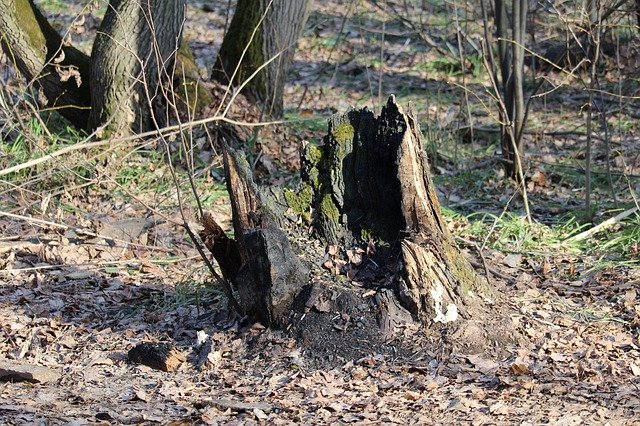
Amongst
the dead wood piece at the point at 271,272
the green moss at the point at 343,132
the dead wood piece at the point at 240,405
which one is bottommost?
the dead wood piece at the point at 240,405

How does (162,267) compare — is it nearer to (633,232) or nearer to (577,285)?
(577,285)

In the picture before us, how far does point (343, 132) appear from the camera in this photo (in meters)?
5.33

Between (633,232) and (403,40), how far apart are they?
21.2 ft

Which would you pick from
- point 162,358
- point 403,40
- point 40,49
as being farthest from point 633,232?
point 403,40

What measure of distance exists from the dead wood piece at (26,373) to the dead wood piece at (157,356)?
45cm

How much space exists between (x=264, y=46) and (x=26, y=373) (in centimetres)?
487

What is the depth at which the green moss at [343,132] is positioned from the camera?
5.32 meters

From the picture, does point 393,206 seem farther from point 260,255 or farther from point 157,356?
point 157,356

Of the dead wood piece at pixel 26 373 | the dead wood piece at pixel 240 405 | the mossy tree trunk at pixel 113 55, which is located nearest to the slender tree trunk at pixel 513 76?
the mossy tree trunk at pixel 113 55

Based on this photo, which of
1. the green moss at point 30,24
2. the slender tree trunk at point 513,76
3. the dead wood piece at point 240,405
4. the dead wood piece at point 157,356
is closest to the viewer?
the dead wood piece at point 240,405

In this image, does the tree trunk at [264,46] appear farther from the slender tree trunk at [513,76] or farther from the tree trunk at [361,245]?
the tree trunk at [361,245]

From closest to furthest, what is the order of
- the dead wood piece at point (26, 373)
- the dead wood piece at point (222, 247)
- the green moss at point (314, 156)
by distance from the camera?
the dead wood piece at point (26, 373) → the dead wood piece at point (222, 247) → the green moss at point (314, 156)

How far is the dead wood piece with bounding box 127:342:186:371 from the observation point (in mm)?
4918

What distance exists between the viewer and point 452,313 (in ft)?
16.2
